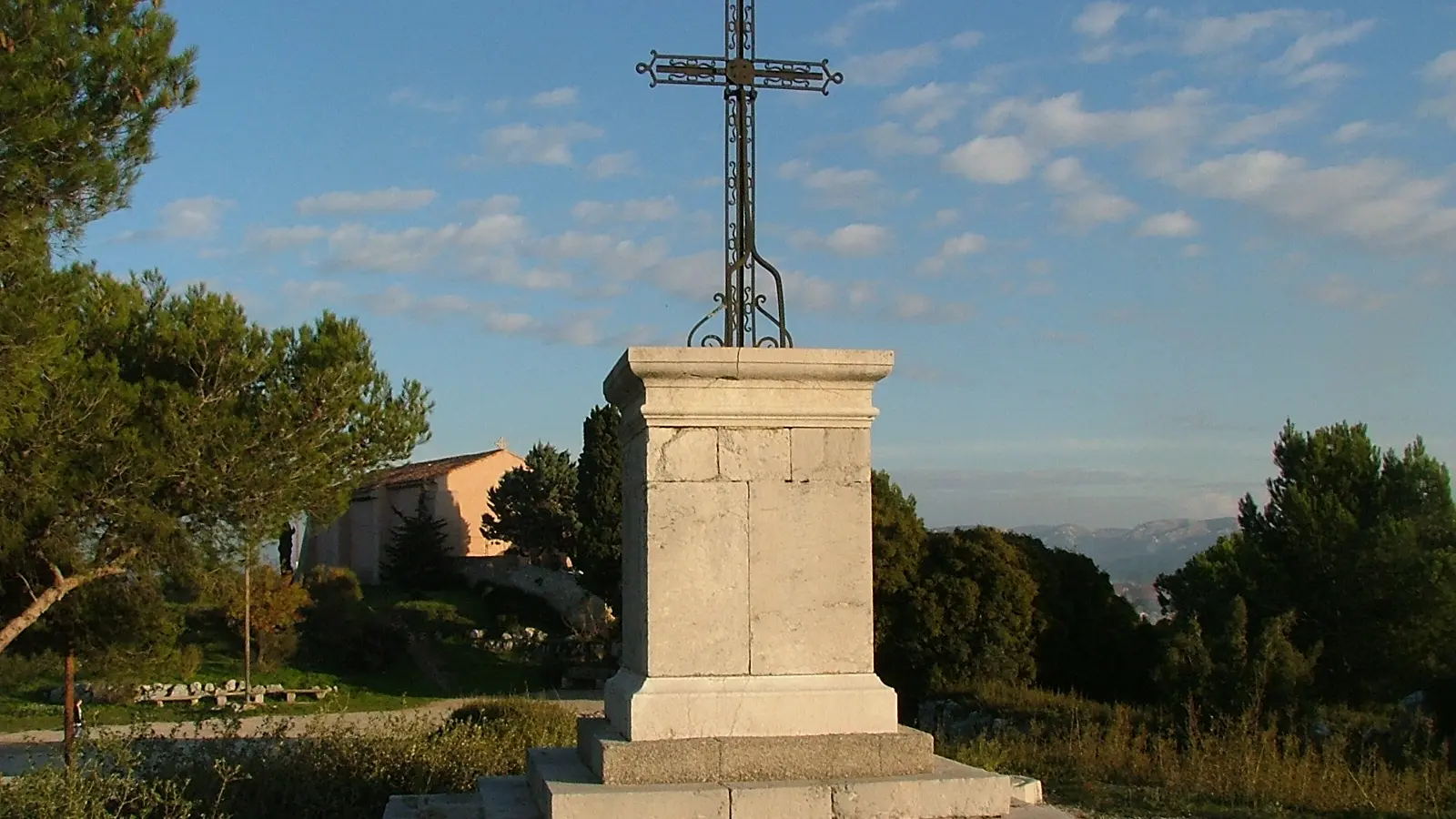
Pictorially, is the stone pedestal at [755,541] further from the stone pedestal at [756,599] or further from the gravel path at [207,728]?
the gravel path at [207,728]

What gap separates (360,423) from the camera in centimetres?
1302

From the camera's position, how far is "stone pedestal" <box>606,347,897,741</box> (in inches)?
179

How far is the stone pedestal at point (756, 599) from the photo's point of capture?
4.42m

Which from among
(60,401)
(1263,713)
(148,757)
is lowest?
(1263,713)

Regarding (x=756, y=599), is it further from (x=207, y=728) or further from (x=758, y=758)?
(x=207, y=728)

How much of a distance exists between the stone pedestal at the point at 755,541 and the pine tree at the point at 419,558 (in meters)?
37.3

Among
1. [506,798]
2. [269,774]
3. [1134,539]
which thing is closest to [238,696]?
[269,774]

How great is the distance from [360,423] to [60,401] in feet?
9.94

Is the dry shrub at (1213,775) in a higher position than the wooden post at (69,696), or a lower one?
higher

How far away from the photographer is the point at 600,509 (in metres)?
34.4


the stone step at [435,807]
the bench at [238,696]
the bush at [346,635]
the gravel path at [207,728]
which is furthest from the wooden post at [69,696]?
the bush at [346,635]

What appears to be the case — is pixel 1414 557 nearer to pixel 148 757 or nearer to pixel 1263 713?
pixel 1263 713

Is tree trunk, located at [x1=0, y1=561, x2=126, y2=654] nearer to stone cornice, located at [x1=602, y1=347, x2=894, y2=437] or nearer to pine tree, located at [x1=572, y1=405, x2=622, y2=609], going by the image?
stone cornice, located at [x1=602, y1=347, x2=894, y2=437]

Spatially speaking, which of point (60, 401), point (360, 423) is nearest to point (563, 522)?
point (360, 423)
